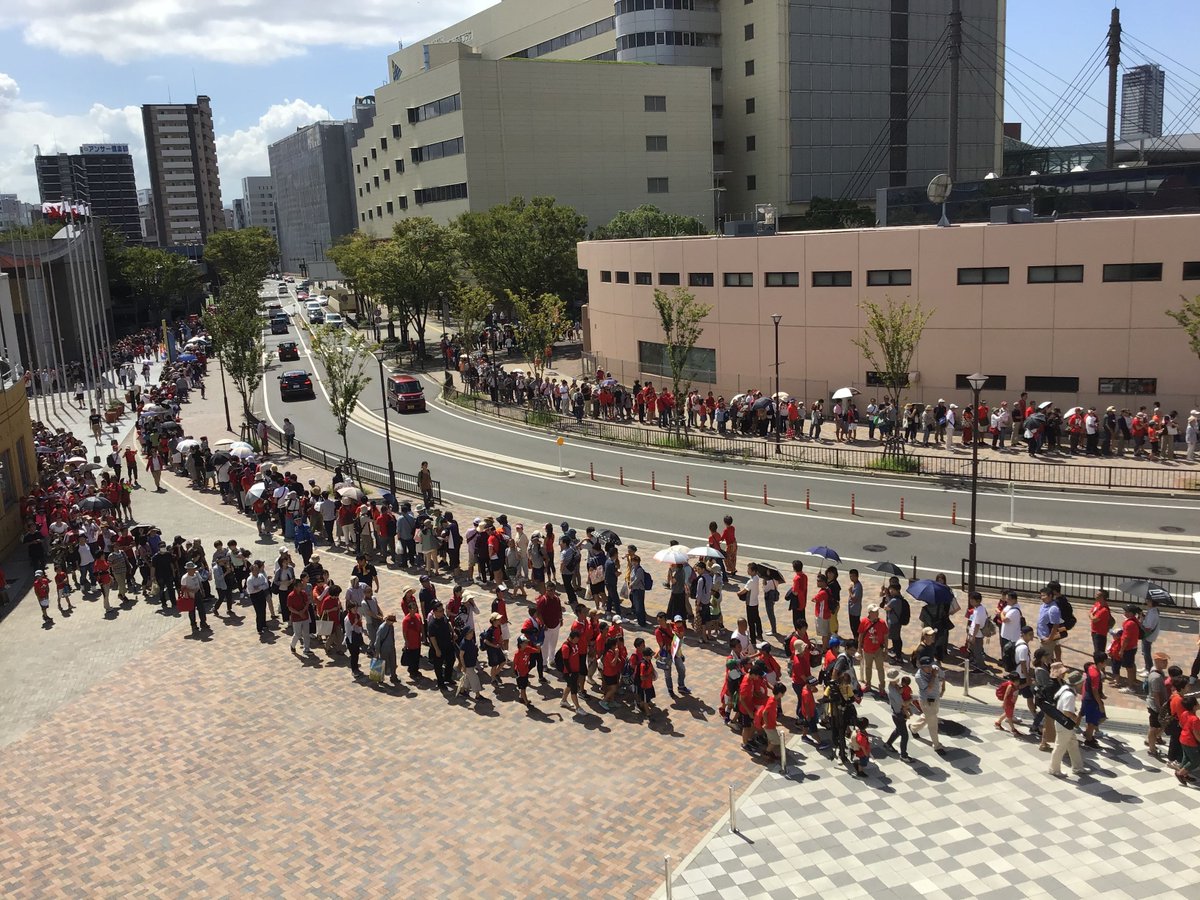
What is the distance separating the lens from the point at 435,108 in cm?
8931

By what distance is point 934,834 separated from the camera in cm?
1162

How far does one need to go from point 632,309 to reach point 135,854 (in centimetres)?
3910

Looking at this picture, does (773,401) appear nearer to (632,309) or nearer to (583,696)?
(632,309)

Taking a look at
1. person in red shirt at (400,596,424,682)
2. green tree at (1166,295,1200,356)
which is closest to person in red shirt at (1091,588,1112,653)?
person in red shirt at (400,596,424,682)

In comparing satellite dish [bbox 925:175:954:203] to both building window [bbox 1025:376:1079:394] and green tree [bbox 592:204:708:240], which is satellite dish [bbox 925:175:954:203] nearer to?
building window [bbox 1025:376:1079:394]

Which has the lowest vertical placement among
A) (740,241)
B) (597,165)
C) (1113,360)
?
(1113,360)

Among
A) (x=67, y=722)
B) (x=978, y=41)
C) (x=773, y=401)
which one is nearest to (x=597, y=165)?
(x=978, y=41)

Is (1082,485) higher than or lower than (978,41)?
lower

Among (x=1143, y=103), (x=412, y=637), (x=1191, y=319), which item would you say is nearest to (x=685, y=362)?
(x=1191, y=319)

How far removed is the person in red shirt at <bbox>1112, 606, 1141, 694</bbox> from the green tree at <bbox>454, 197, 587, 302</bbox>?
176 feet

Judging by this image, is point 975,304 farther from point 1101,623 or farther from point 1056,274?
point 1101,623

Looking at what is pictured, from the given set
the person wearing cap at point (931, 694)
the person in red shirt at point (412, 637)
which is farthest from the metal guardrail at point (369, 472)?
the person wearing cap at point (931, 694)

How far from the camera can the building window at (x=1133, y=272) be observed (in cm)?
3159

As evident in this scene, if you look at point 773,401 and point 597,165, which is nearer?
point 773,401
